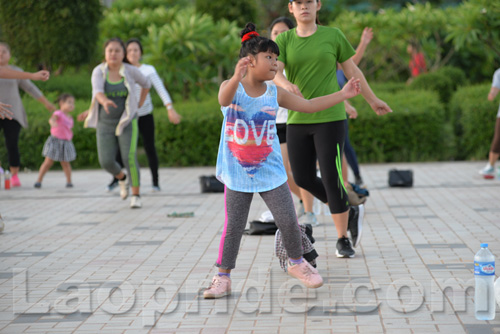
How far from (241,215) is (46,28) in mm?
13419

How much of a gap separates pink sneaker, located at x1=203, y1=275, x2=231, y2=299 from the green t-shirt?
5.07 ft

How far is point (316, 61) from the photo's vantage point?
5.95m

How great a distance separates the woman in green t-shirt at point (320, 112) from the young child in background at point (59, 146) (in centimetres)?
595

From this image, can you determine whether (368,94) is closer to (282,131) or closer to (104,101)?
(282,131)

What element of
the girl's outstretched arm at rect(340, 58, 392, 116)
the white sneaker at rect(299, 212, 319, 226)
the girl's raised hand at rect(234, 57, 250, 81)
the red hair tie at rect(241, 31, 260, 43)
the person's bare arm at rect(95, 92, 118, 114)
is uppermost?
the red hair tie at rect(241, 31, 260, 43)

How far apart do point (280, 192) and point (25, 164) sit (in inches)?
372

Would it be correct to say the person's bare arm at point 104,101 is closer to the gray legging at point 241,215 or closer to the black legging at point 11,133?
the black legging at point 11,133

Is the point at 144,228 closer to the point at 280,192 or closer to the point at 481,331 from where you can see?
the point at 280,192

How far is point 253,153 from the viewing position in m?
4.88

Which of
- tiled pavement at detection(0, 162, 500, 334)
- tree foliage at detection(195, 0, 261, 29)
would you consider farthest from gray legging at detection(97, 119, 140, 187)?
tree foliage at detection(195, 0, 261, 29)

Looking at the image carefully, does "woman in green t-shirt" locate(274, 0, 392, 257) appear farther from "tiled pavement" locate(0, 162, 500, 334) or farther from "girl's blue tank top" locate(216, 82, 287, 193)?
"girl's blue tank top" locate(216, 82, 287, 193)

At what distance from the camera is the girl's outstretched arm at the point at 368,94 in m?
5.82

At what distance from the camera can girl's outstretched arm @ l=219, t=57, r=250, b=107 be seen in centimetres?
462

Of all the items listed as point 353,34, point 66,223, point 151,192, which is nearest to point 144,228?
point 66,223
